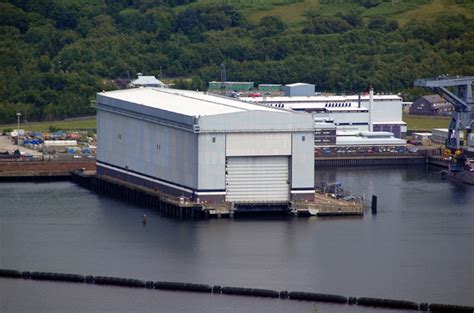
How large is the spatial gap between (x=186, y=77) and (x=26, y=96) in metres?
7.86

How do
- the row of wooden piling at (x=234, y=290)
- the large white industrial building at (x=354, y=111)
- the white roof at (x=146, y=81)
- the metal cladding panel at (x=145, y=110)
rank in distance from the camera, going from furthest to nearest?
the white roof at (x=146, y=81) < the large white industrial building at (x=354, y=111) < the metal cladding panel at (x=145, y=110) < the row of wooden piling at (x=234, y=290)

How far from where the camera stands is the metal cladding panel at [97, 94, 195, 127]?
113ft

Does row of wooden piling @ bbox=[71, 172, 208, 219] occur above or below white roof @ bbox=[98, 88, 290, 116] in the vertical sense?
below

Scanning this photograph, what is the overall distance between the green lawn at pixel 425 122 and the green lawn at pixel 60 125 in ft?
25.6

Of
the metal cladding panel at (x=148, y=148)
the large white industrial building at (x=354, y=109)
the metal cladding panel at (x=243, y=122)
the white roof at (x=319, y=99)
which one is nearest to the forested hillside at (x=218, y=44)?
the white roof at (x=319, y=99)

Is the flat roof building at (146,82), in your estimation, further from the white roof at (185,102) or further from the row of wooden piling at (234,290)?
the row of wooden piling at (234,290)

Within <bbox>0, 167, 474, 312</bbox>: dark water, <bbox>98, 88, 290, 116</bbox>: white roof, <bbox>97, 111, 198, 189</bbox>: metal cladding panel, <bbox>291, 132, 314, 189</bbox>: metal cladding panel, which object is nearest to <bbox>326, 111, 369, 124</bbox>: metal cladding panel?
<bbox>98, 88, 290, 116</bbox>: white roof

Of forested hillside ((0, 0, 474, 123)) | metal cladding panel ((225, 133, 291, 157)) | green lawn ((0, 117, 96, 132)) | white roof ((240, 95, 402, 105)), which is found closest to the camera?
metal cladding panel ((225, 133, 291, 157))

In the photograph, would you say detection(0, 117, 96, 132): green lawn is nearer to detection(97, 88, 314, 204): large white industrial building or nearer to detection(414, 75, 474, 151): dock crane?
detection(414, 75, 474, 151): dock crane

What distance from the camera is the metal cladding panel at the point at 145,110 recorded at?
34547mm

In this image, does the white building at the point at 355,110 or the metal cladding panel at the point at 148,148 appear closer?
the metal cladding panel at the point at 148,148

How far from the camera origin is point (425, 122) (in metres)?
49.3

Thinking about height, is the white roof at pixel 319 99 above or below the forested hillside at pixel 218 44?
below

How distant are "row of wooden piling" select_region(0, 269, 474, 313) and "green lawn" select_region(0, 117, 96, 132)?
1787 cm
